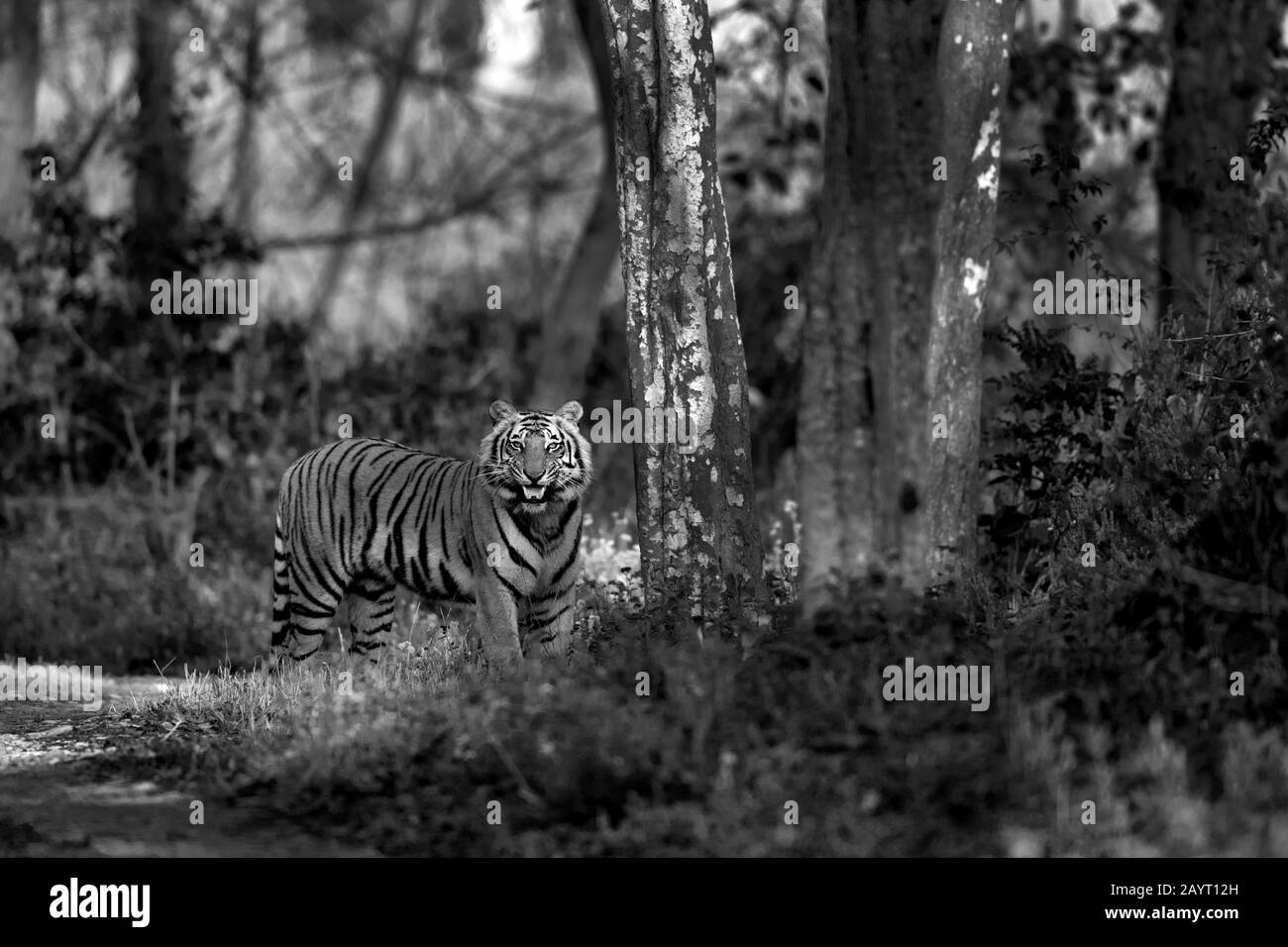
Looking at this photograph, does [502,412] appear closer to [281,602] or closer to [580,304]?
[281,602]

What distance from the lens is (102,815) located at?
26.3 feet

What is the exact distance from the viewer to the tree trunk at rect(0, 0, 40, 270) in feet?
59.6

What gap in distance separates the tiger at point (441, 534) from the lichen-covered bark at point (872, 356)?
1952 millimetres

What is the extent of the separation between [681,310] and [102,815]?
4.00 metres

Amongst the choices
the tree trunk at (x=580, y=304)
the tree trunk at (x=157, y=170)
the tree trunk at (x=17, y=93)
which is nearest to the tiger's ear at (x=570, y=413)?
the tree trunk at (x=157, y=170)

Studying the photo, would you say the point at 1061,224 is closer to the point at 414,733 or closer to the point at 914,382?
the point at 914,382

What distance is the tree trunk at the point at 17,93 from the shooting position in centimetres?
1817

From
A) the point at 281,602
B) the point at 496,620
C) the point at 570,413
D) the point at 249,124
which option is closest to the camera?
the point at 496,620

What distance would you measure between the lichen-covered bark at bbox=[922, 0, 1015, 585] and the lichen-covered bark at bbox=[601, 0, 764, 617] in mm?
1073

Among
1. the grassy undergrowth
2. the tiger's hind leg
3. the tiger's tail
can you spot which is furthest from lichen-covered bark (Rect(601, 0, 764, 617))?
the tiger's tail

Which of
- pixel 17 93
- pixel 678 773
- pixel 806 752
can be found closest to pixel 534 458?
pixel 678 773

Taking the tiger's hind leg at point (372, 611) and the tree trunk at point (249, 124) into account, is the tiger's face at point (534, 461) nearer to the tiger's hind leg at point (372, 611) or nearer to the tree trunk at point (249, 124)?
the tiger's hind leg at point (372, 611)

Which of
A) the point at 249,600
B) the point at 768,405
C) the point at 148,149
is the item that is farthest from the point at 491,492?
the point at 148,149

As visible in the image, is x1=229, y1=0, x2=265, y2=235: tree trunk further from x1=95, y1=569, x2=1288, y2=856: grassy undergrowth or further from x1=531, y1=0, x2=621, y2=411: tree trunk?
x1=95, y1=569, x2=1288, y2=856: grassy undergrowth
